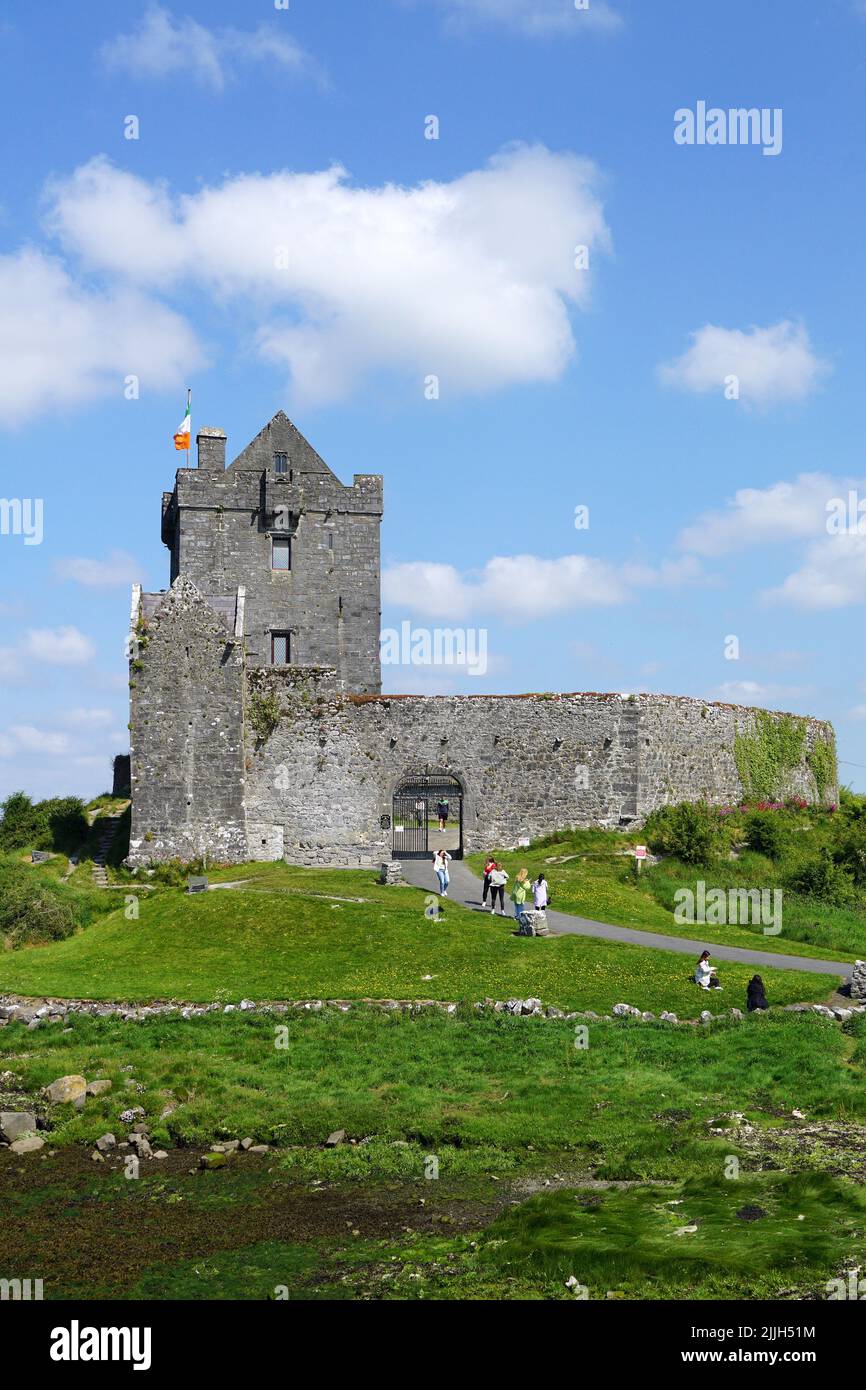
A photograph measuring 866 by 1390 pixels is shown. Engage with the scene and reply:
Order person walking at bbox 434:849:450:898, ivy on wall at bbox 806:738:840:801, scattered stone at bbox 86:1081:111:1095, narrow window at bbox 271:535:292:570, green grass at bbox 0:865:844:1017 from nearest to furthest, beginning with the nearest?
scattered stone at bbox 86:1081:111:1095, green grass at bbox 0:865:844:1017, person walking at bbox 434:849:450:898, ivy on wall at bbox 806:738:840:801, narrow window at bbox 271:535:292:570

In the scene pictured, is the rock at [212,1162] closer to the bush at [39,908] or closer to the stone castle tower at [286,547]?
the bush at [39,908]

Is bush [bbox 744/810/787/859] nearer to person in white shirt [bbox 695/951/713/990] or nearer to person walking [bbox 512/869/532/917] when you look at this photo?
person walking [bbox 512/869/532/917]

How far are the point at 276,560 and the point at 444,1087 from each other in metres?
37.6

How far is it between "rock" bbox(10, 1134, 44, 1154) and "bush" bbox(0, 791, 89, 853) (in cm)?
2879

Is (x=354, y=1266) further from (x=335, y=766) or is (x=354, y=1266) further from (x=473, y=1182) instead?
(x=335, y=766)

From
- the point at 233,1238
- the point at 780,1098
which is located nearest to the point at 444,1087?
the point at 780,1098

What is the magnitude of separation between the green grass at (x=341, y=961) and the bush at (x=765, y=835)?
45.4ft

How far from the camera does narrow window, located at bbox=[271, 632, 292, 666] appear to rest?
186 ft

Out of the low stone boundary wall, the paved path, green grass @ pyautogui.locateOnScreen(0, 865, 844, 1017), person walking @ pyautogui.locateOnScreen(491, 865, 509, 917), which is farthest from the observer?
person walking @ pyautogui.locateOnScreen(491, 865, 509, 917)

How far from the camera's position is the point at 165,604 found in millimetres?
44281

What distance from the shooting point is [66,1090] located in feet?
72.2

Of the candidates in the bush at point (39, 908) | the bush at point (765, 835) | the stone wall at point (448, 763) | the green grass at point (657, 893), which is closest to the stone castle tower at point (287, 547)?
the stone wall at point (448, 763)

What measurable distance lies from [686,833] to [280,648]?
853 inches

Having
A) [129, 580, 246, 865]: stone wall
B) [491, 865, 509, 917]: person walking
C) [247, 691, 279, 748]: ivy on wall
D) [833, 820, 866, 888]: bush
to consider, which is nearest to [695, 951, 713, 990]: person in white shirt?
[491, 865, 509, 917]: person walking
